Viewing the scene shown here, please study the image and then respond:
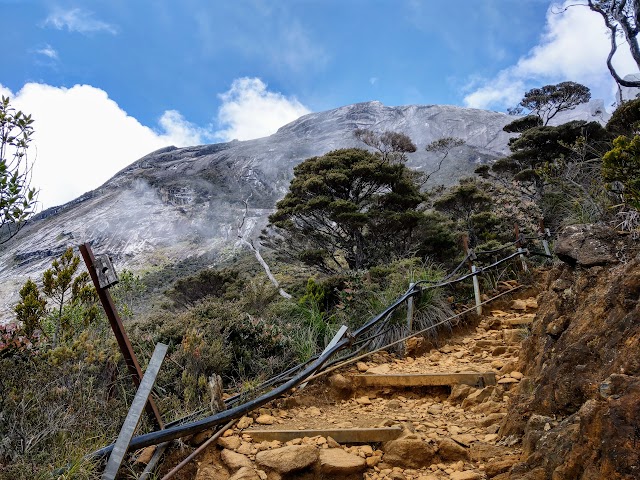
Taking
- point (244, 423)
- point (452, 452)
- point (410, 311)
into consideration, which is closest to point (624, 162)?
point (410, 311)

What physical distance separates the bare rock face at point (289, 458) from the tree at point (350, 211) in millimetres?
7850

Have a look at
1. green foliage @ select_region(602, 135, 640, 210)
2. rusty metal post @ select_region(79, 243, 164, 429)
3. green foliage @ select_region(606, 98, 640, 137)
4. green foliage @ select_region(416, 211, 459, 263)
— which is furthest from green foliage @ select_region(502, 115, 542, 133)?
rusty metal post @ select_region(79, 243, 164, 429)

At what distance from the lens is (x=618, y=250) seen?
2.71 m

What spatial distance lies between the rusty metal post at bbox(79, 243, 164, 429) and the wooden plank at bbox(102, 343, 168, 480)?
0.10m

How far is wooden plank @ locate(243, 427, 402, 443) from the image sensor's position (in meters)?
2.55

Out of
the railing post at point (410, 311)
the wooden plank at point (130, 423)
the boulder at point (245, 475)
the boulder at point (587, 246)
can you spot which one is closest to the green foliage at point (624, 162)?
the boulder at point (587, 246)

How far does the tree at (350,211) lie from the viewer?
1052 centimetres

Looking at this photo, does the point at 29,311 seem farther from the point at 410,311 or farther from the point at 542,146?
the point at 542,146

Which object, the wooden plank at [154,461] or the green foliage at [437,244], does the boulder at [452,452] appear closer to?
the wooden plank at [154,461]

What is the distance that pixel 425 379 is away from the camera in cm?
360

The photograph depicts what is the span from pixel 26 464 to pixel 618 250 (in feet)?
11.7

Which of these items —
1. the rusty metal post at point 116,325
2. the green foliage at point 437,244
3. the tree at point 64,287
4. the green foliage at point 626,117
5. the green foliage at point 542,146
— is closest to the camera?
the rusty metal post at point 116,325

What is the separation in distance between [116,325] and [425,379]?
8.06 feet

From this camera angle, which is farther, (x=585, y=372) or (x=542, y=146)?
(x=542, y=146)
